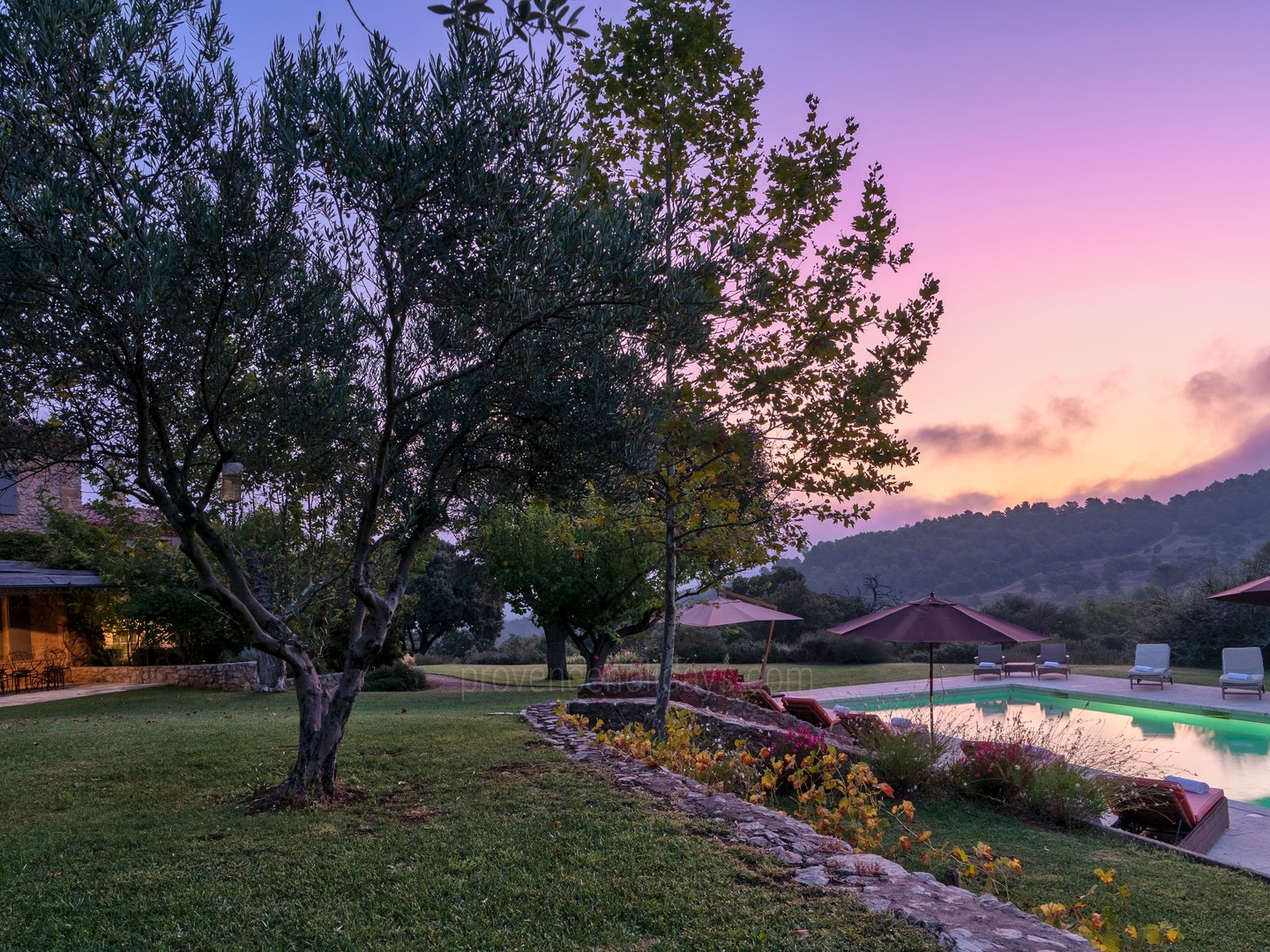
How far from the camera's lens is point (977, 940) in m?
3.84

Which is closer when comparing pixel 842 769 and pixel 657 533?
pixel 842 769

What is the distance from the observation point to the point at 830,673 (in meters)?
26.6

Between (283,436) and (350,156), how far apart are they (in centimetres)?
259

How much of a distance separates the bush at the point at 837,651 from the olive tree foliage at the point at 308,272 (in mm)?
25773

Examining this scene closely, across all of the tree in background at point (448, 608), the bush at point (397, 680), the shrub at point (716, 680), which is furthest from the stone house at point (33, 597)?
the shrub at point (716, 680)

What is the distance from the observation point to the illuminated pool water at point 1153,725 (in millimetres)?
12391

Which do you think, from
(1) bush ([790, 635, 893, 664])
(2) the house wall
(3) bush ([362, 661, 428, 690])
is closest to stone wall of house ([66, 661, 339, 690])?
(2) the house wall

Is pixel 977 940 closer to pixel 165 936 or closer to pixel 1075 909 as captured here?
pixel 1075 909

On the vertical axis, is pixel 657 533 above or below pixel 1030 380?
below

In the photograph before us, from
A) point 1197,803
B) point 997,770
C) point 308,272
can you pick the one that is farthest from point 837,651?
point 308,272

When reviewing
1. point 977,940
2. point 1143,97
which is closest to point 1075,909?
point 977,940

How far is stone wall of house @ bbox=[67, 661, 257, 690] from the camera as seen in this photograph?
67.7 ft

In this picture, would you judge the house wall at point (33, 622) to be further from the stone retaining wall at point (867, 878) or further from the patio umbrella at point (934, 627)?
the patio umbrella at point (934, 627)

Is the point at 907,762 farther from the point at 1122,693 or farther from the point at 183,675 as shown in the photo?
the point at 183,675
